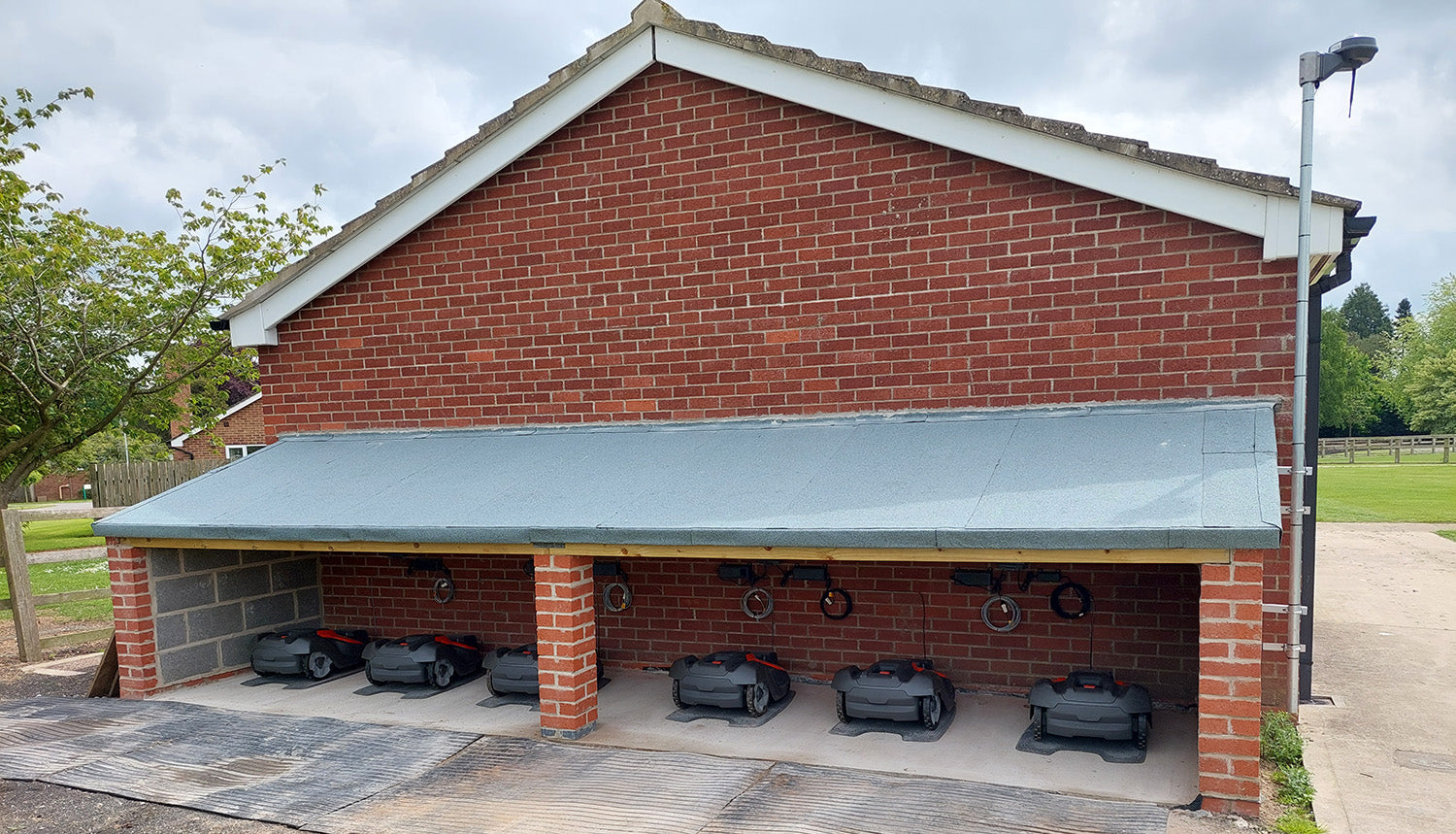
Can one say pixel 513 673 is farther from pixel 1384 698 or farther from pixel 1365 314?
pixel 1365 314

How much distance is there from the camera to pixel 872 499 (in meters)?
5.54

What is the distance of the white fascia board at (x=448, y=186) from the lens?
752 centimetres

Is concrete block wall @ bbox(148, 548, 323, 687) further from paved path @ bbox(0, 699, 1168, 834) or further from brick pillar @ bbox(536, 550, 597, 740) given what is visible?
brick pillar @ bbox(536, 550, 597, 740)

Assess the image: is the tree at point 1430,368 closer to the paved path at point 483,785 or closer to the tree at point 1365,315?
the tree at point 1365,315

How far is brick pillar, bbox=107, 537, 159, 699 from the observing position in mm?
7461

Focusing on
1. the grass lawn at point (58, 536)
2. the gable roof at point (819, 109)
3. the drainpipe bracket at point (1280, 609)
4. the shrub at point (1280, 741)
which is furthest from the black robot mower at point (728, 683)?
the grass lawn at point (58, 536)

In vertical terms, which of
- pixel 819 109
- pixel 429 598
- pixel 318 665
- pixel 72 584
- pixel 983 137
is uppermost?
pixel 819 109

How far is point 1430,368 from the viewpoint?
169 ft

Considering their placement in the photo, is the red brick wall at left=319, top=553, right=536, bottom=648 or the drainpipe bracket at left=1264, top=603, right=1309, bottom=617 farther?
the red brick wall at left=319, top=553, right=536, bottom=648

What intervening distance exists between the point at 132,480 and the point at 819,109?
14374 mm

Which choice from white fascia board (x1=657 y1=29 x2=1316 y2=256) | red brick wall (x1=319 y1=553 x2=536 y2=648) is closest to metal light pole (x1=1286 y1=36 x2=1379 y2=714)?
white fascia board (x1=657 y1=29 x2=1316 y2=256)

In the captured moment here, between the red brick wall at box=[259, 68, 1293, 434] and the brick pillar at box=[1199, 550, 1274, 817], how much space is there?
1910mm

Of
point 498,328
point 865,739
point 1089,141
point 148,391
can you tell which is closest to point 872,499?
point 865,739

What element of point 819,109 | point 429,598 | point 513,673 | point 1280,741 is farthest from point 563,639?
point 1280,741
